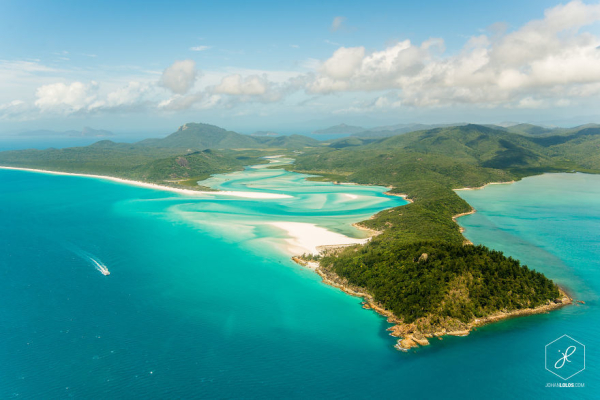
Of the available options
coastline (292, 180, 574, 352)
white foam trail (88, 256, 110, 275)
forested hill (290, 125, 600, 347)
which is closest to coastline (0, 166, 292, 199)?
forested hill (290, 125, 600, 347)

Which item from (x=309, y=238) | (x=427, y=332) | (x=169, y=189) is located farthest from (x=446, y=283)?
(x=169, y=189)

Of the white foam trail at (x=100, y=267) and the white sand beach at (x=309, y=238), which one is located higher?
the white sand beach at (x=309, y=238)

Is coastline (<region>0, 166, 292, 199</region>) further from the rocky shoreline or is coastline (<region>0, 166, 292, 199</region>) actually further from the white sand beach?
the rocky shoreline

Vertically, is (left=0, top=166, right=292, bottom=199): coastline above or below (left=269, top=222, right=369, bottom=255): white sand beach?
above

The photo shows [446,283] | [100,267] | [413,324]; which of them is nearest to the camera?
[413,324]

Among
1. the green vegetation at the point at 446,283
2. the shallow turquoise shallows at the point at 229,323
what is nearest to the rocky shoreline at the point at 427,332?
the green vegetation at the point at 446,283

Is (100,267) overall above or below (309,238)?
below

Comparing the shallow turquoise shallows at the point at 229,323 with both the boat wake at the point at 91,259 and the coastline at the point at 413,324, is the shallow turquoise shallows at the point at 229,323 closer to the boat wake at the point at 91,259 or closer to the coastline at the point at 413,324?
the boat wake at the point at 91,259

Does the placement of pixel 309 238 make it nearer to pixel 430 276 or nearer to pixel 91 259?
pixel 430 276
